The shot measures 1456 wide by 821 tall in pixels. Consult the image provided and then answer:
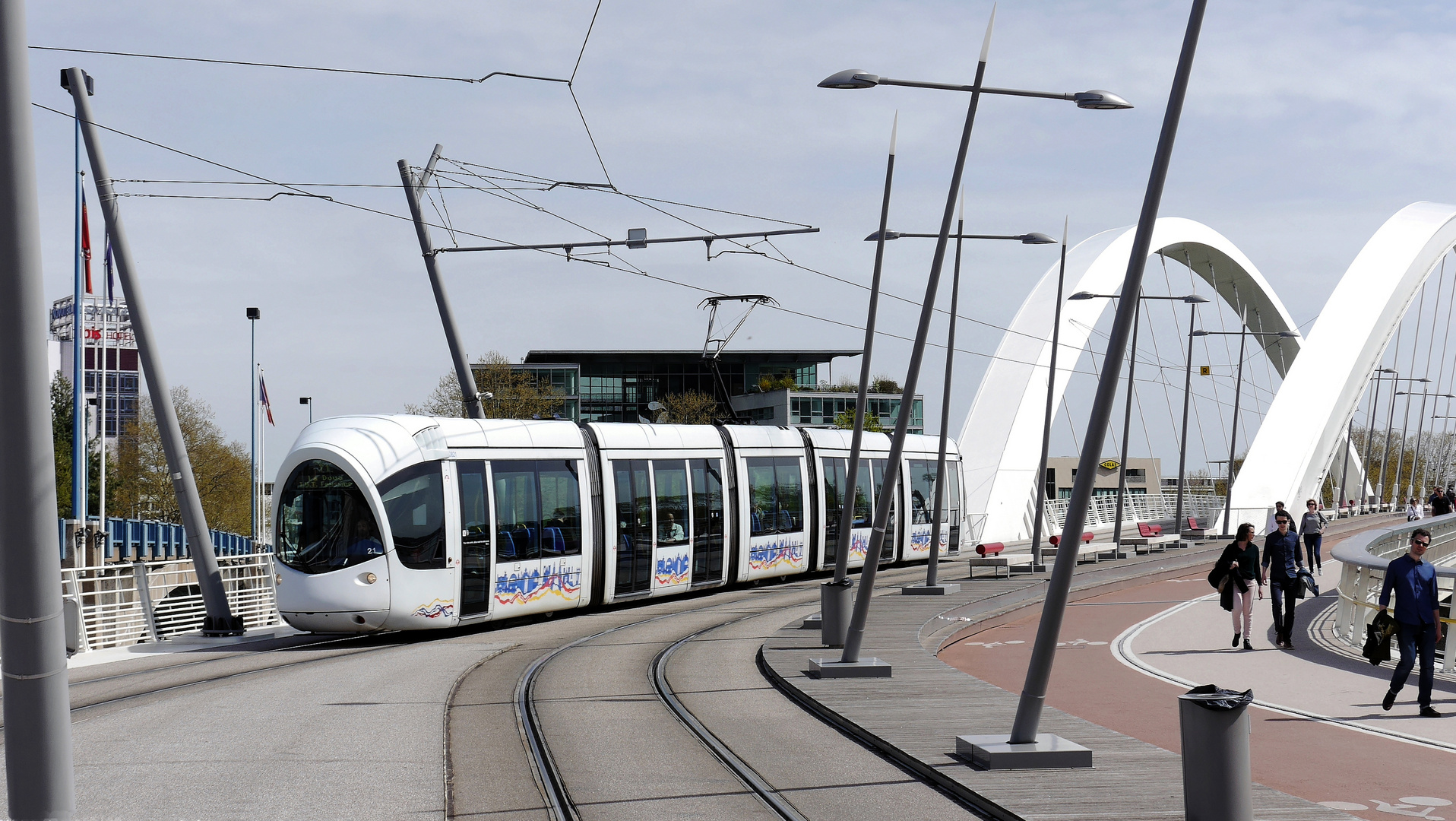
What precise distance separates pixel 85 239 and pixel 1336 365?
48.1m

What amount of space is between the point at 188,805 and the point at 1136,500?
5880 centimetres

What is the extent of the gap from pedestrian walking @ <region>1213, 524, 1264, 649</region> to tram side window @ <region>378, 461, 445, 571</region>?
32.2ft

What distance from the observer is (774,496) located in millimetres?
25359

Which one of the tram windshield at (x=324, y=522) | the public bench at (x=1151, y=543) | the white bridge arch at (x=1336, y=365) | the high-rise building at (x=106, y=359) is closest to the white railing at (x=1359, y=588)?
the tram windshield at (x=324, y=522)

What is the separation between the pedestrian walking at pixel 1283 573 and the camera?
16609mm

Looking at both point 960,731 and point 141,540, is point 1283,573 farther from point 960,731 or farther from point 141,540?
point 141,540

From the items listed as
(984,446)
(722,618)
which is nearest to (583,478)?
(722,618)

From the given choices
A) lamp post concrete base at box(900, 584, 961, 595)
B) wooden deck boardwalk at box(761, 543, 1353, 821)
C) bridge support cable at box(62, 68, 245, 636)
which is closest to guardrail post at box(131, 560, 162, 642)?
bridge support cable at box(62, 68, 245, 636)

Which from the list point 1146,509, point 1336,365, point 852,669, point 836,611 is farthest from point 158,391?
point 1146,509

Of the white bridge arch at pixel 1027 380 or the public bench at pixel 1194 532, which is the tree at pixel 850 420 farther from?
the public bench at pixel 1194 532

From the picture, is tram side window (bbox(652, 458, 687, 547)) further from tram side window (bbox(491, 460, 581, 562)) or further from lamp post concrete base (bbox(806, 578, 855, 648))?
lamp post concrete base (bbox(806, 578, 855, 648))

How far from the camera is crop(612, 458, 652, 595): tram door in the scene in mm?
20938

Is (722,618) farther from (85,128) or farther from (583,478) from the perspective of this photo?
(85,128)

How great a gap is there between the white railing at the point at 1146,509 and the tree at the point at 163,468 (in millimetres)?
37406
